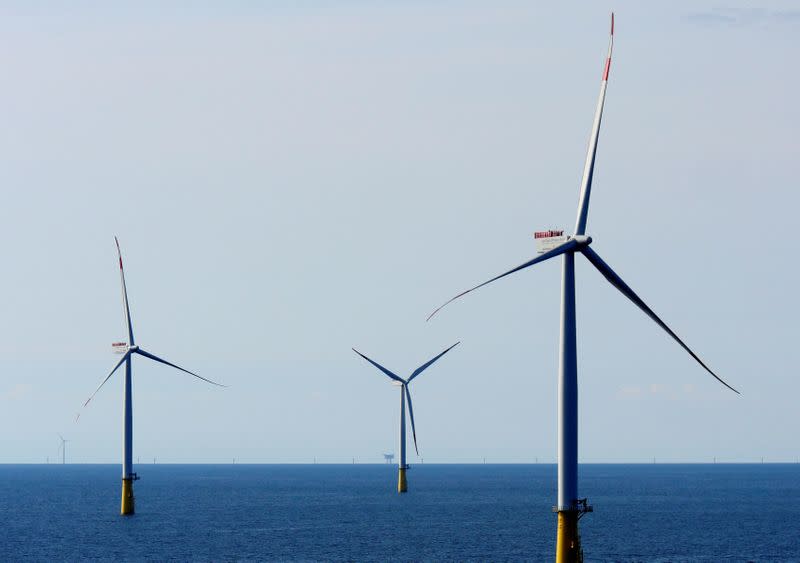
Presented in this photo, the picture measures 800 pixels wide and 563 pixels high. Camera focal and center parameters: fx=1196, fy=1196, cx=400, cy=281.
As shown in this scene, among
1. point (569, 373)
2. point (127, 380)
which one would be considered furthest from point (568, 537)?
point (127, 380)

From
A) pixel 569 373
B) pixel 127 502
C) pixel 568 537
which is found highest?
pixel 569 373

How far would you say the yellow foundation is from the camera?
70.7 m

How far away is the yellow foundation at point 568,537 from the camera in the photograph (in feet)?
232

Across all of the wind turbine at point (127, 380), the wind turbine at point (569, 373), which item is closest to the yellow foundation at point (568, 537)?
the wind turbine at point (569, 373)

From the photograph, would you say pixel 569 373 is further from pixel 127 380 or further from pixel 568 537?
pixel 127 380

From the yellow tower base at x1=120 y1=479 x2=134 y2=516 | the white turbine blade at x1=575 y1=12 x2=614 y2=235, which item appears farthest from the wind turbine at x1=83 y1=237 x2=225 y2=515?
the white turbine blade at x1=575 y1=12 x2=614 y2=235

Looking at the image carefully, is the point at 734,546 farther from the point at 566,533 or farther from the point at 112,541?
the point at 566,533

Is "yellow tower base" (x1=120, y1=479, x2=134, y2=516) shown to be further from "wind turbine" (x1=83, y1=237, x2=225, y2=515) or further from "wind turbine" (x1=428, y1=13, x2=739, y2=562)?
"wind turbine" (x1=428, y1=13, x2=739, y2=562)

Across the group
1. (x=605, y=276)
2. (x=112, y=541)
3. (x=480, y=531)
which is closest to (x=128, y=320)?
(x=112, y=541)

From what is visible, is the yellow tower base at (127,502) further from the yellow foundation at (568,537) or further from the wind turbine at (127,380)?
the yellow foundation at (568,537)

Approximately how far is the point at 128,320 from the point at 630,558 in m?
74.7

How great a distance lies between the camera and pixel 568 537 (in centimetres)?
7100

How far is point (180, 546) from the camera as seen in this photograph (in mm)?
144375

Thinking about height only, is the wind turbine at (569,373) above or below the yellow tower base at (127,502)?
above
